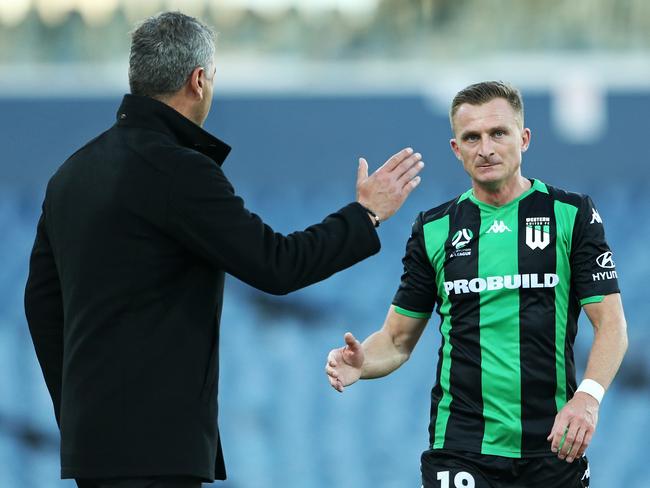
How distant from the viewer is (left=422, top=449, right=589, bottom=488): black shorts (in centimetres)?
374

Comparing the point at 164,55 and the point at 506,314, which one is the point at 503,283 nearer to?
the point at 506,314

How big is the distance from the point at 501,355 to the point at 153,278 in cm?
120

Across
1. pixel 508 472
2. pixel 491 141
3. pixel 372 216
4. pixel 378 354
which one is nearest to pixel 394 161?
pixel 372 216

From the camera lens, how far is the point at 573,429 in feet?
11.5

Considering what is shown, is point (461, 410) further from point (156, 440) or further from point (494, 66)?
point (494, 66)

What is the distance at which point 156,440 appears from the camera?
3197 millimetres

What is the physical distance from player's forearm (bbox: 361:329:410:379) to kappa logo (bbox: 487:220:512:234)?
1.68 feet

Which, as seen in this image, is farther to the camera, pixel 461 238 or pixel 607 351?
pixel 461 238

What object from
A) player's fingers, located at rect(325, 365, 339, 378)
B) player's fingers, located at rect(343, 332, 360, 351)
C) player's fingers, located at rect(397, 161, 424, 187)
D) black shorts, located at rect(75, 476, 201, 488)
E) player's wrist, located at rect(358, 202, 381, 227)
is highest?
player's fingers, located at rect(397, 161, 424, 187)

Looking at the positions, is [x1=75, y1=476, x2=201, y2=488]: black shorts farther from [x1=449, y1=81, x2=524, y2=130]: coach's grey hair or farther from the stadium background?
the stadium background

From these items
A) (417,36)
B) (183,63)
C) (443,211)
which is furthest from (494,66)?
(183,63)

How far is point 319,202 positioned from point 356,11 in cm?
242

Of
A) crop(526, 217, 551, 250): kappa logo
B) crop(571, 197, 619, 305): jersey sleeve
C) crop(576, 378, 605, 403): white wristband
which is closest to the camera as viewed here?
crop(576, 378, 605, 403): white wristband

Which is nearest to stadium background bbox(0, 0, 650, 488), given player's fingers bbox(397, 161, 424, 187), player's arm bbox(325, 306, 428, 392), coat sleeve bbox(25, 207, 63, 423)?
player's arm bbox(325, 306, 428, 392)
